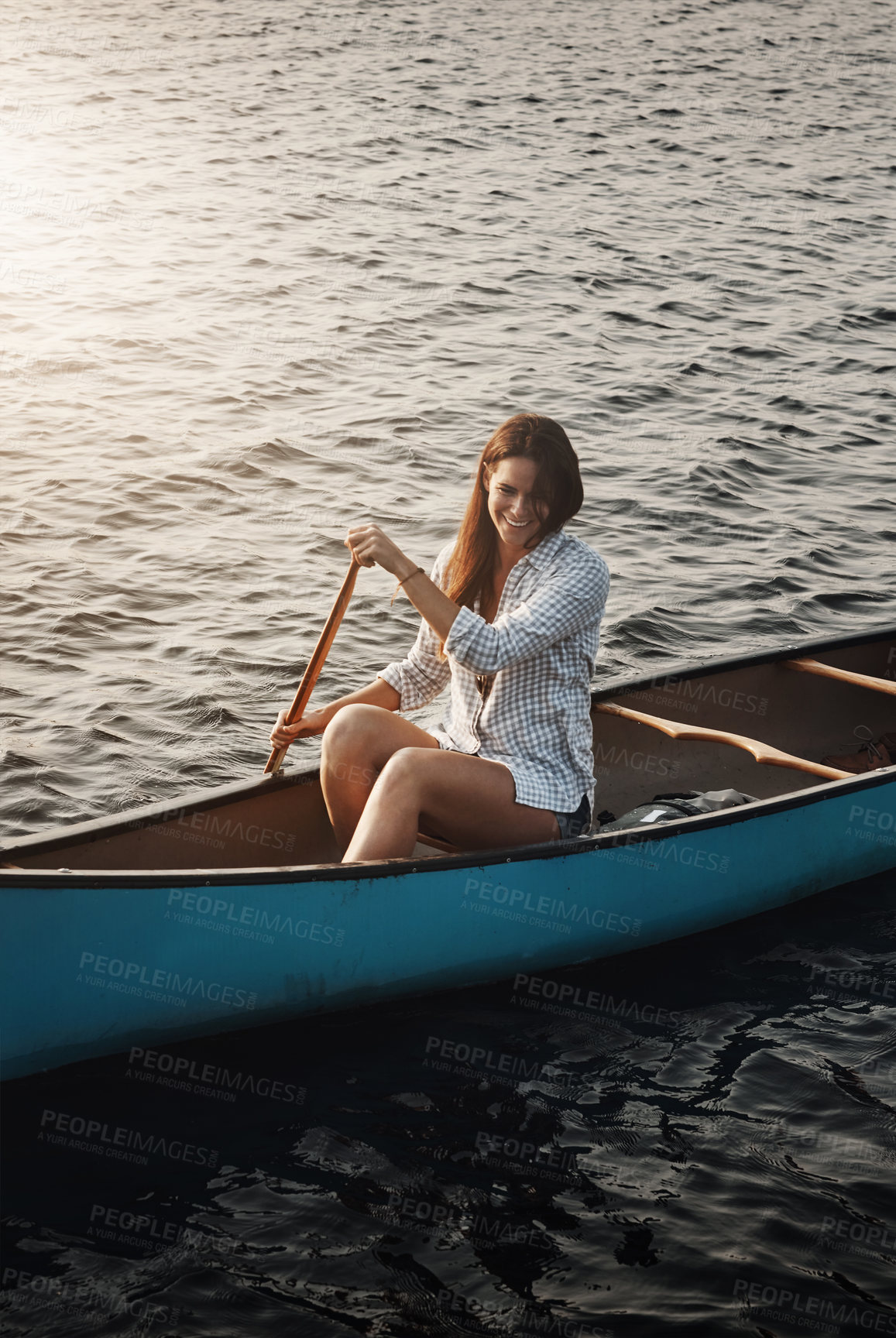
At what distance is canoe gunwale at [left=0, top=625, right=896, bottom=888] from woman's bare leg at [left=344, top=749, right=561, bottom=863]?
0.23 ft

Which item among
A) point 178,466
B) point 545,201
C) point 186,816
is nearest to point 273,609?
point 178,466

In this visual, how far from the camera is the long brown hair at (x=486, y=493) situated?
425 centimetres

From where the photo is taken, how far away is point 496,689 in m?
4.50

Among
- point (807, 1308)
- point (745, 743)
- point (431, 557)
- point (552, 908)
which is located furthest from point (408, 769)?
point (431, 557)

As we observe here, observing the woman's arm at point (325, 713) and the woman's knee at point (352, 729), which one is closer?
the woman's knee at point (352, 729)

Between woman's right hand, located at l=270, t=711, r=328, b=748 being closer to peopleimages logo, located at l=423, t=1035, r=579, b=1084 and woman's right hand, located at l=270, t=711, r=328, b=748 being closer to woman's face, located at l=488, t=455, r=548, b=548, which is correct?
woman's face, located at l=488, t=455, r=548, b=548

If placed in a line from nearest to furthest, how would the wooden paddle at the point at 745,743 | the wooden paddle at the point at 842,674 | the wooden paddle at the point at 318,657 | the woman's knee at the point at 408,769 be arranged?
1. the woman's knee at the point at 408,769
2. the wooden paddle at the point at 318,657
3. the wooden paddle at the point at 745,743
4. the wooden paddle at the point at 842,674

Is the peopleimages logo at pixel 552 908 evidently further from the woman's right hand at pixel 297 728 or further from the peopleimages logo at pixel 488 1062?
the woman's right hand at pixel 297 728

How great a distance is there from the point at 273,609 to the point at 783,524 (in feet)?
11.1

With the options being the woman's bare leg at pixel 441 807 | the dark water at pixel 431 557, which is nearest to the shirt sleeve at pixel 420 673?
the woman's bare leg at pixel 441 807

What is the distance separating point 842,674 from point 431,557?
113 inches

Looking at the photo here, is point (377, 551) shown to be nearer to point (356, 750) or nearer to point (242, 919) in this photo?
point (356, 750)

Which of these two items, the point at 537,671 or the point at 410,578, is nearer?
the point at 410,578

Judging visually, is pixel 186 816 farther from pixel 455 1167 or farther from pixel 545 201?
pixel 545 201
